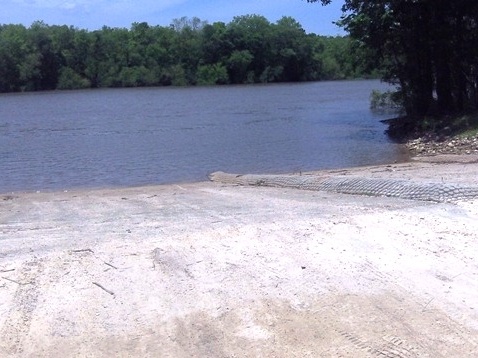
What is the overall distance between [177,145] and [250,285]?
19228 mm

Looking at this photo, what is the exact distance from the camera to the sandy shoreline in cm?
513

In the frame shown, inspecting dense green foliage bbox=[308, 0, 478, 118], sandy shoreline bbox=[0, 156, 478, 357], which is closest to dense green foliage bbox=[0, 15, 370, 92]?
dense green foliage bbox=[308, 0, 478, 118]

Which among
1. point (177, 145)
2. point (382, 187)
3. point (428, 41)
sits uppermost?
point (428, 41)

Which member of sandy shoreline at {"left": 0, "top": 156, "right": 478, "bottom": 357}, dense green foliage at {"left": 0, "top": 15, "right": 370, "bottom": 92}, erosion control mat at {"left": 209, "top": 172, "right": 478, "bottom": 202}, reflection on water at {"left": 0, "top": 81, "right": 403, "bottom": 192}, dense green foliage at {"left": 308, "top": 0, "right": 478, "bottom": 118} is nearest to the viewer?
sandy shoreline at {"left": 0, "top": 156, "right": 478, "bottom": 357}

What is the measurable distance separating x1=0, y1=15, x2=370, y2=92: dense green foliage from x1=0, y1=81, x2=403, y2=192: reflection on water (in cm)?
5796

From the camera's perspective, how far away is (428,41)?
83.4 ft

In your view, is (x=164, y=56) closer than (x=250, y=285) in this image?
No

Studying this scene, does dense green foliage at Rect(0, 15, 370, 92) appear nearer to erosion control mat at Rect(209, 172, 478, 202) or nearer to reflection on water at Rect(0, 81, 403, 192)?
reflection on water at Rect(0, 81, 403, 192)

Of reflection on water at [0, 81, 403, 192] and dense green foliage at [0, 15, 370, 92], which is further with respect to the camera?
dense green foliage at [0, 15, 370, 92]

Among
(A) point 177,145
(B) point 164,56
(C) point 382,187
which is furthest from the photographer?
(B) point 164,56

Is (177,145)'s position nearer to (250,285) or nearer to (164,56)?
(250,285)

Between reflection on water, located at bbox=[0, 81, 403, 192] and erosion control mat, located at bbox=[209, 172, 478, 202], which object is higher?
erosion control mat, located at bbox=[209, 172, 478, 202]

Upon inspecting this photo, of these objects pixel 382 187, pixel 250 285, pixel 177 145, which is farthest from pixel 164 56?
pixel 250 285

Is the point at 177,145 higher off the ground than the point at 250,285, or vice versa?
the point at 250,285
